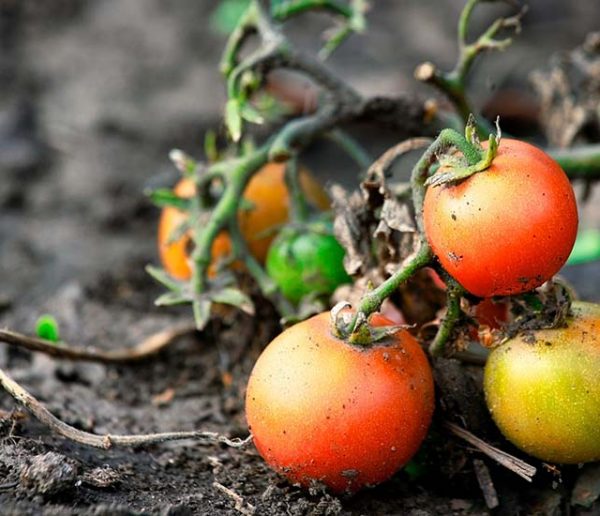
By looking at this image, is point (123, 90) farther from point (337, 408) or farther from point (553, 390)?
point (553, 390)

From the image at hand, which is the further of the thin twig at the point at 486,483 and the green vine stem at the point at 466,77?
the green vine stem at the point at 466,77

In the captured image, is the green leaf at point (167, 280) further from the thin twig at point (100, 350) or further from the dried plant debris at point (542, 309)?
the dried plant debris at point (542, 309)

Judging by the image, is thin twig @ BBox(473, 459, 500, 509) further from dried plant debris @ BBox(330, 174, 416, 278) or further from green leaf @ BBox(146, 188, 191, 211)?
green leaf @ BBox(146, 188, 191, 211)

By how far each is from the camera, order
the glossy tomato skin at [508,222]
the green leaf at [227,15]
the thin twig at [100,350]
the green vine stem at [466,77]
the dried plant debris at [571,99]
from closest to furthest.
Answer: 1. the glossy tomato skin at [508,222]
2. the thin twig at [100,350]
3. the green vine stem at [466,77]
4. the dried plant debris at [571,99]
5. the green leaf at [227,15]

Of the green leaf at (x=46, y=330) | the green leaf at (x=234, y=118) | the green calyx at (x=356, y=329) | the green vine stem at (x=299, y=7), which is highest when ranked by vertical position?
the green vine stem at (x=299, y=7)

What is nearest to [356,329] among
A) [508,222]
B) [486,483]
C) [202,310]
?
[508,222]

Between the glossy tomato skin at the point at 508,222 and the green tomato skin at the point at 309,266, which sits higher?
the glossy tomato skin at the point at 508,222

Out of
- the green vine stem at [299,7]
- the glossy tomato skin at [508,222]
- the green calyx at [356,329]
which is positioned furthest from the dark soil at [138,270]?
the green vine stem at [299,7]
